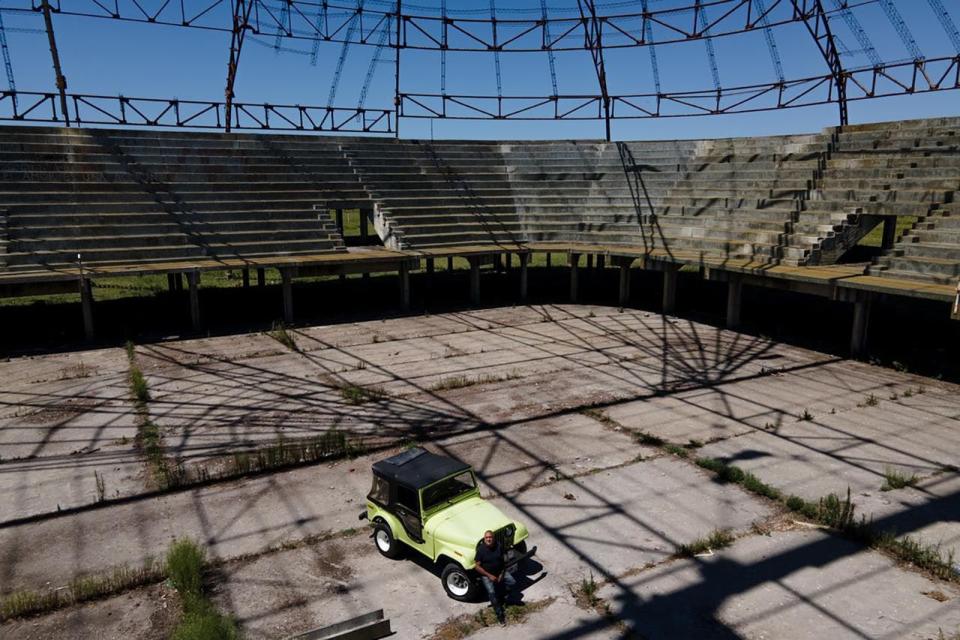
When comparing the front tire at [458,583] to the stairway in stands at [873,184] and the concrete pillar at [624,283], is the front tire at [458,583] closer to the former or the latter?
the stairway in stands at [873,184]

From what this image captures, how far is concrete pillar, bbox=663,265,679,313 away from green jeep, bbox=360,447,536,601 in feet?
53.6

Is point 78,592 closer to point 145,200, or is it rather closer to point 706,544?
point 706,544

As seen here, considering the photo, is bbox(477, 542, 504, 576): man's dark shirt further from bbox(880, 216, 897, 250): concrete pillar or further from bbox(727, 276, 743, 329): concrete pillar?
bbox(880, 216, 897, 250): concrete pillar

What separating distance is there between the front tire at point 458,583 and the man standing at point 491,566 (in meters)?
0.26

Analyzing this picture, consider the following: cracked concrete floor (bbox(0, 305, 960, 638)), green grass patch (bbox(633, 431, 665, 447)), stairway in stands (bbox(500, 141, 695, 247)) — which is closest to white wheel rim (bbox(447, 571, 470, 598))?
cracked concrete floor (bbox(0, 305, 960, 638))

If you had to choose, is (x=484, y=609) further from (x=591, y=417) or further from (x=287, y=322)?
(x=287, y=322)

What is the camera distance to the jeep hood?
7.19 meters

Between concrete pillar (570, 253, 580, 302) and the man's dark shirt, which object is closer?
the man's dark shirt

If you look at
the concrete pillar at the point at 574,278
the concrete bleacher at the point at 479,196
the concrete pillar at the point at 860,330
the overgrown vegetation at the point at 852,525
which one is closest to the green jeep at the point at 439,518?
the overgrown vegetation at the point at 852,525

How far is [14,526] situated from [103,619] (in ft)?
9.92

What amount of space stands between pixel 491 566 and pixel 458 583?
1.99 feet

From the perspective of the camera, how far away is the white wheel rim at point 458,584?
7141 mm

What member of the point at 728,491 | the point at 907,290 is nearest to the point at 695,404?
the point at 728,491

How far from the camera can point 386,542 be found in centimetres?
810
